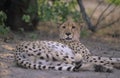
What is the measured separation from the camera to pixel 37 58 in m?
6.27

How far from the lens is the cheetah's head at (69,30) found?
691 cm

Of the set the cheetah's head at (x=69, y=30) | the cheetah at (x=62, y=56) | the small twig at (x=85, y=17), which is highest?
the small twig at (x=85, y=17)

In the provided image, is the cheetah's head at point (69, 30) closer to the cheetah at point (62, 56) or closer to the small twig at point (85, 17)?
the cheetah at point (62, 56)

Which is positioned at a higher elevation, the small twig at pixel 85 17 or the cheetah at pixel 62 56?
the small twig at pixel 85 17

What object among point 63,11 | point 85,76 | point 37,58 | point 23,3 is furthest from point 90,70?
point 23,3

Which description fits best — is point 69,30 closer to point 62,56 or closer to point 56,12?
point 62,56

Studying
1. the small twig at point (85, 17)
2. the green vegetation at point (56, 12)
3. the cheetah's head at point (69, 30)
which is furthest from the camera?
the small twig at point (85, 17)

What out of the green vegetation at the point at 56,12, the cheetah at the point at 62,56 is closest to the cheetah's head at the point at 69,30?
the cheetah at the point at 62,56

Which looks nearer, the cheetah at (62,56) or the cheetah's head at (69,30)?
the cheetah at (62,56)

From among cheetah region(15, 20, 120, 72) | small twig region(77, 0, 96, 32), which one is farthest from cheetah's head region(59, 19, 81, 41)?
small twig region(77, 0, 96, 32)

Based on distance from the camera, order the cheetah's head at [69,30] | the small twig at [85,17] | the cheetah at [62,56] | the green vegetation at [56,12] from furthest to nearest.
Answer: the small twig at [85,17], the green vegetation at [56,12], the cheetah's head at [69,30], the cheetah at [62,56]

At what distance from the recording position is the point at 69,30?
689cm

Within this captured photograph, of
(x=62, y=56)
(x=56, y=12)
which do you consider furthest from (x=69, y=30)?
(x=56, y=12)

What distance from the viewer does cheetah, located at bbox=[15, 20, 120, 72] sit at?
20.1 feet
